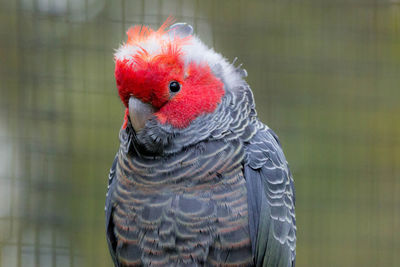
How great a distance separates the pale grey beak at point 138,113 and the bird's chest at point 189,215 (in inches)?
6.8

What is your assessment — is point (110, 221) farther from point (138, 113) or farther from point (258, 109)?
point (258, 109)

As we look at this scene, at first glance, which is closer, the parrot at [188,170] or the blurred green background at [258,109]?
the parrot at [188,170]

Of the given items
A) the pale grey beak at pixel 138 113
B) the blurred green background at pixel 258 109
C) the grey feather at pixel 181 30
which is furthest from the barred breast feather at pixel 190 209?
the blurred green background at pixel 258 109

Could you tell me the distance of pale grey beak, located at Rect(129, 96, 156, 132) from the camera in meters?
1.75

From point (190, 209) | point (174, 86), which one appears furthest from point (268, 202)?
point (174, 86)

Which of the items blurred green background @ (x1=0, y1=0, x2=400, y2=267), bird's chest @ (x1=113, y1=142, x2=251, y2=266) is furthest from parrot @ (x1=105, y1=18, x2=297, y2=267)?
blurred green background @ (x1=0, y1=0, x2=400, y2=267)

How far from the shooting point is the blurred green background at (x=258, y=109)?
3309 millimetres

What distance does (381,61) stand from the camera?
3623mm

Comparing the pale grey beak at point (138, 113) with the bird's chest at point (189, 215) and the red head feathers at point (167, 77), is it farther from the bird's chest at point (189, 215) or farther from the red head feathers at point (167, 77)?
the bird's chest at point (189, 215)

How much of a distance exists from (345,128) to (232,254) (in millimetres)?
2090

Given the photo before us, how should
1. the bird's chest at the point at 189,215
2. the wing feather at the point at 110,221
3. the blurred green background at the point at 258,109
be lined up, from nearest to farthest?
1. the bird's chest at the point at 189,215
2. the wing feather at the point at 110,221
3. the blurred green background at the point at 258,109

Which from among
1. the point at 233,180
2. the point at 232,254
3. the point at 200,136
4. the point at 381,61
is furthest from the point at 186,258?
the point at 381,61

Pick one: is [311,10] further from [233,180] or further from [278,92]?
[233,180]

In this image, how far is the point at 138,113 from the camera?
68.9 inches
